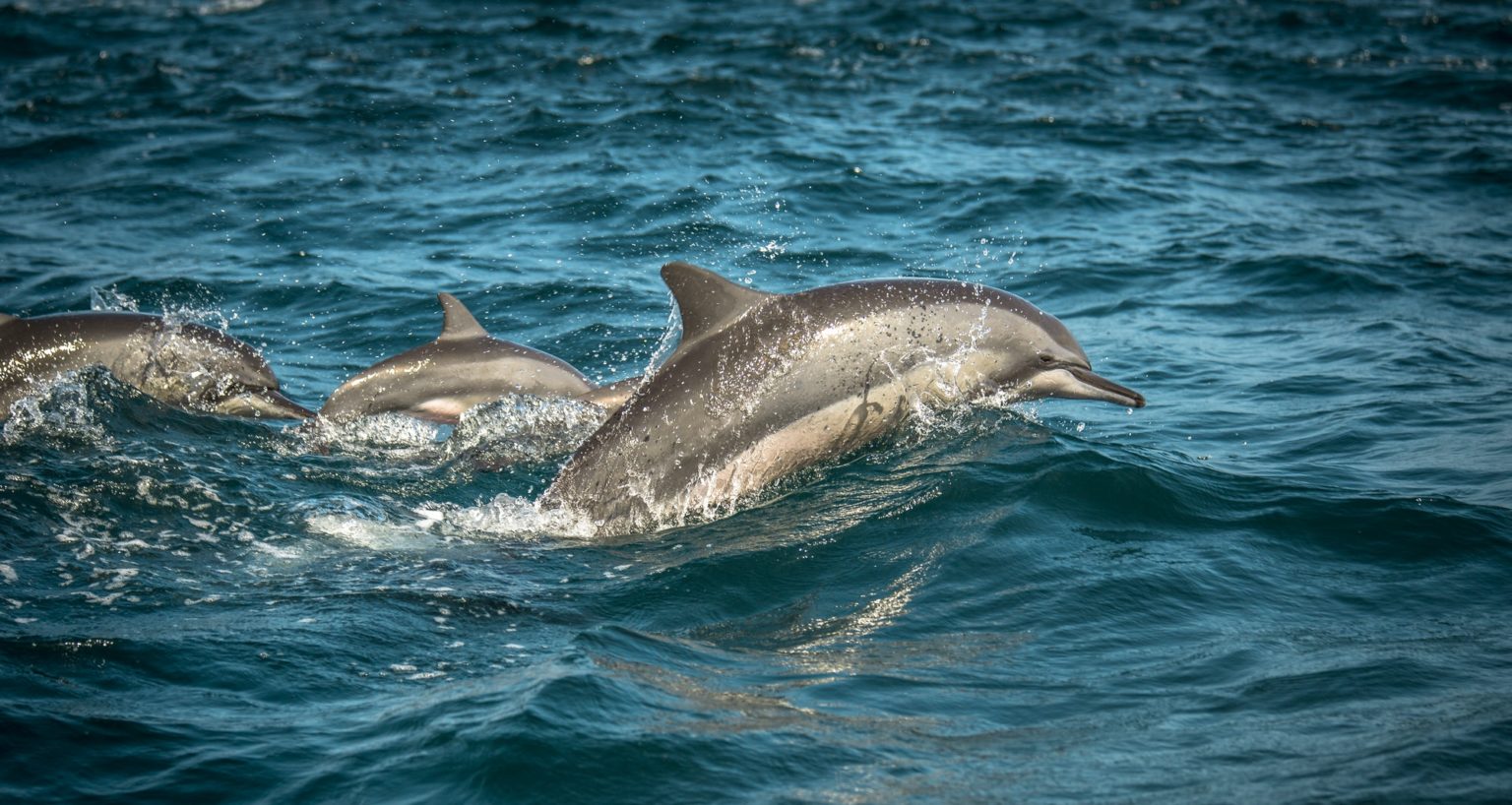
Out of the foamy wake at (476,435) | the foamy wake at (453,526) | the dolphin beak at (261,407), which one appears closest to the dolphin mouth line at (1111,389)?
the foamy wake at (453,526)

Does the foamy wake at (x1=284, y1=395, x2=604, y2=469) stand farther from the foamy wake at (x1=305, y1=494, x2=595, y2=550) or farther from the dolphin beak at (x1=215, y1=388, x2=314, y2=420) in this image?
the foamy wake at (x1=305, y1=494, x2=595, y2=550)

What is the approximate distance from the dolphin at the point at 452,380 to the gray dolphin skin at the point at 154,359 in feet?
1.85

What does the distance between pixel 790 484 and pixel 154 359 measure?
18.3 ft

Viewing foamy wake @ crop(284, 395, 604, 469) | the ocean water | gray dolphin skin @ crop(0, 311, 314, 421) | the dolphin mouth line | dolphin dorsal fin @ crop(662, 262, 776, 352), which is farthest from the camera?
gray dolphin skin @ crop(0, 311, 314, 421)

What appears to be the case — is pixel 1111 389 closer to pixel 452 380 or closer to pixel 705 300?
pixel 705 300

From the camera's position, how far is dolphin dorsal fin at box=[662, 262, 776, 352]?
874 centimetres

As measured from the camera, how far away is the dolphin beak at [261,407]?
11305 mm

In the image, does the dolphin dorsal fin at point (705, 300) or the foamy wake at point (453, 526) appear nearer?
the foamy wake at point (453, 526)

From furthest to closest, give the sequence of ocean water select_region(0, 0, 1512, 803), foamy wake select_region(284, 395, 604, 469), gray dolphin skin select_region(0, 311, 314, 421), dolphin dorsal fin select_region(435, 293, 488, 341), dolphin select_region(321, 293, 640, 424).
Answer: dolphin dorsal fin select_region(435, 293, 488, 341) → dolphin select_region(321, 293, 640, 424) → gray dolphin skin select_region(0, 311, 314, 421) → foamy wake select_region(284, 395, 604, 469) → ocean water select_region(0, 0, 1512, 803)

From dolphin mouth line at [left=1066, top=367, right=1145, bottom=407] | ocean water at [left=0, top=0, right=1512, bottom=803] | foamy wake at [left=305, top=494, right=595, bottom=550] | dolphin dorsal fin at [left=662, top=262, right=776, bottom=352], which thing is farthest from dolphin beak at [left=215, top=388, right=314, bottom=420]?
dolphin mouth line at [left=1066, top=367, right=1145, bottom=407]

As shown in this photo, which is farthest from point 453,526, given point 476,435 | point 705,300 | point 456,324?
point 456,324

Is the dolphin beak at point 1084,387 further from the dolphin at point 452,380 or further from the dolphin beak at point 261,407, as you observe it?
the dolphin beak at point 261,407

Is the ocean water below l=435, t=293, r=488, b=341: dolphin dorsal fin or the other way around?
below

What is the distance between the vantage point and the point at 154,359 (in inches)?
450
